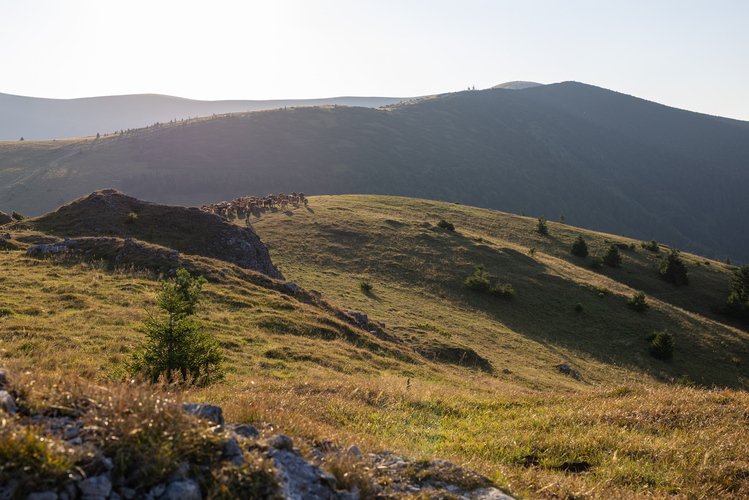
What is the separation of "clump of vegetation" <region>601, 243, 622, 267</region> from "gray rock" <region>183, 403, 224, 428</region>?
5736cm

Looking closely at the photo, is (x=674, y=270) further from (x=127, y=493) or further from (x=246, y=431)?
(x=127, y=493)

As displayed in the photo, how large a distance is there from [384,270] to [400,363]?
22544 millimetres

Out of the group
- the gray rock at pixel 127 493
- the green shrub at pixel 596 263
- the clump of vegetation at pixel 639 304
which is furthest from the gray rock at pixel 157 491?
the green shrub at pixel 596 263

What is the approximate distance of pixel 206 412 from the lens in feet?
12.5

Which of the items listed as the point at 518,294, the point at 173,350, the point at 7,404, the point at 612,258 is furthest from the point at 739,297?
the point at 7,404

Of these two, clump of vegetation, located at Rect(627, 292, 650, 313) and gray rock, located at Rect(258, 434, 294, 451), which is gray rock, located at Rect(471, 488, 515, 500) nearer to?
gray rock, located at Rect(258, 434, 294, 451)

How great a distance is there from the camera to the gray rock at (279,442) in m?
3.78

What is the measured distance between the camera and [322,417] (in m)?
6.89

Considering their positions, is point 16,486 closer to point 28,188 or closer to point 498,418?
point 498,418

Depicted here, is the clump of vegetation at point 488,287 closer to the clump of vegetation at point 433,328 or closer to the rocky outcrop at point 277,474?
the clump of vegetation at point 433,328

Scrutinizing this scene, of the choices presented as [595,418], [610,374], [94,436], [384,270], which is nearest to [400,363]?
[595,418]

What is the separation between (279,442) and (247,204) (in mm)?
59331

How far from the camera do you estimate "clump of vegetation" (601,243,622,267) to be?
163 ft

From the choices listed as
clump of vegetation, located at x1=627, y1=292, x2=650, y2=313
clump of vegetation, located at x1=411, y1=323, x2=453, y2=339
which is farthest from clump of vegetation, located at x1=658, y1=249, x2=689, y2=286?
clump of vegetation, located at x1=411, y1=323, x2=453, y2=339
